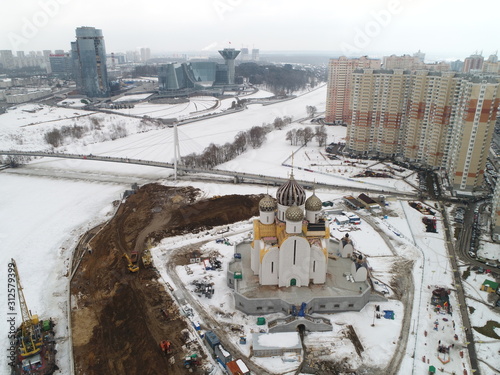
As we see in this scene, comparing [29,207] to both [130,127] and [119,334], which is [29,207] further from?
[130,127]

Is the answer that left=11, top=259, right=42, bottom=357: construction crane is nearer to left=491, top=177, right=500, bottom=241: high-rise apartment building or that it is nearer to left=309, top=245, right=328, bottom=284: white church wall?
left=309, top=245, right=328, bottom=284: white church wall

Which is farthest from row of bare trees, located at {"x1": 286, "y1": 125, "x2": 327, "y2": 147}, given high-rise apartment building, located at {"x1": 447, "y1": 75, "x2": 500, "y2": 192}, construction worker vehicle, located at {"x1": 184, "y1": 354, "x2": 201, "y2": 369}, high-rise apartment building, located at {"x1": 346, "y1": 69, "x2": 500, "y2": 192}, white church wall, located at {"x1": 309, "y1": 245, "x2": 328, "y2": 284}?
construction worker vehicle, located at {"x1": 184, "y1": 354, "x2": 201, "y2": 369}

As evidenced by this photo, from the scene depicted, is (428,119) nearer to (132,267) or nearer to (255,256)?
(255,256)

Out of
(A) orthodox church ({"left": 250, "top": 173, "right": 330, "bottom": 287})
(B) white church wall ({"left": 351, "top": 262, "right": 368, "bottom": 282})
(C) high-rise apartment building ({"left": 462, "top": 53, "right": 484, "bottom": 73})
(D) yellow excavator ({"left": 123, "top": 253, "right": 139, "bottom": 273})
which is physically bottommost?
(D) yellow excavator ({"left": 123, "top": 253, "right": 139, "bottom": 273})

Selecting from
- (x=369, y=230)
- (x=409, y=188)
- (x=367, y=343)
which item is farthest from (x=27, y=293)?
(x=409, y=188)

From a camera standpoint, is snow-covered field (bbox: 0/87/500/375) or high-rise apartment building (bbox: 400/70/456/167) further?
high-rise apartment building (bbox: 400/70/456/167)

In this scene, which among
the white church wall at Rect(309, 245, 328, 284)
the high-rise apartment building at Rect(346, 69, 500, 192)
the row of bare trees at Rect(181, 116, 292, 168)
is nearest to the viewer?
the white church wall at Rect(309, 245, 328, 284)

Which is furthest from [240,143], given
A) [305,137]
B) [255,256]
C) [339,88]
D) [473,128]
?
[255,256]
